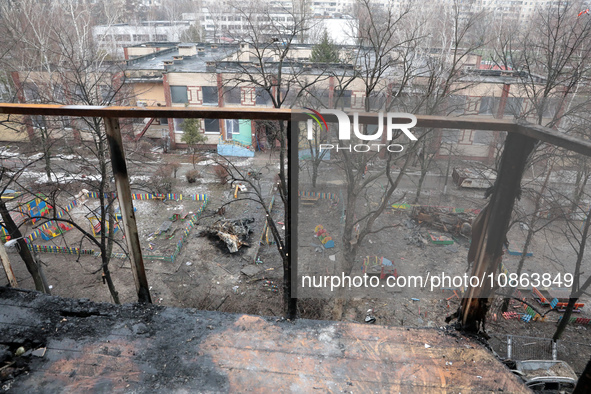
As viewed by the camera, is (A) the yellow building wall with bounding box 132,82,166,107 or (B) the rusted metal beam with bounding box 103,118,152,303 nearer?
(B) the rusted metal beam with bounding box 103,118,152,303

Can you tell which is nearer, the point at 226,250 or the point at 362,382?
the point at 362,382

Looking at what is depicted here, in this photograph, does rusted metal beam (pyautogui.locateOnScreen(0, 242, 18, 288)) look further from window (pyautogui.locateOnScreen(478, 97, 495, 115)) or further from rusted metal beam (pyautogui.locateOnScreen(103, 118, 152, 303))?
window (pyautogui.locateOnScreen(478, 97, 495, 115))

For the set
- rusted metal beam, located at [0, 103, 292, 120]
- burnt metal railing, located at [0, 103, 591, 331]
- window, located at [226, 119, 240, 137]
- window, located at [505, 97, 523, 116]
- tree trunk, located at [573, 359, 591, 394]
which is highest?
rusted metal beam, located at [0, 103, 292, 120]

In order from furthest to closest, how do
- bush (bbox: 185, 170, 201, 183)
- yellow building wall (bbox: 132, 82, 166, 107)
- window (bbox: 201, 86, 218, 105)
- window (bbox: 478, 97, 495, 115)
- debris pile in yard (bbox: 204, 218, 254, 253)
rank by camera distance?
yellow building wall (bbox: 132, 82, 166, 107)
window (bbox: 201, 86, 218, 105)
bush (bbox: 185, 170, 201, 183)
window (bbox: 478, 97, 495, 115)
debris pile in yard (bbox: 204, 218, 254, 253)

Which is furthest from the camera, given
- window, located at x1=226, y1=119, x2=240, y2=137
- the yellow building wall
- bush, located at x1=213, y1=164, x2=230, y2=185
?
the yellow building wall

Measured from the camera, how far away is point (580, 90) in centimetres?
1146

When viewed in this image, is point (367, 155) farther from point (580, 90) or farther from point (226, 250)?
point (580, 90)

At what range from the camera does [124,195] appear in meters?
2.18

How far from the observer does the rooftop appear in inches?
71.5

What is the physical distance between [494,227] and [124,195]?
2221 mm

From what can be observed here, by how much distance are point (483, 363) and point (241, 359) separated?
136 cm

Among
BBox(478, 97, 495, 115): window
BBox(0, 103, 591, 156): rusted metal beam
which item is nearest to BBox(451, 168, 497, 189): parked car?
Result: BBox(0, 103, 591, 156): rusted metal beam

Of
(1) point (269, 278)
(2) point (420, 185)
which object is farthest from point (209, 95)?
(2) point (420, 185)

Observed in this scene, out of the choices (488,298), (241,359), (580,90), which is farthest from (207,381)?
(580,90)
